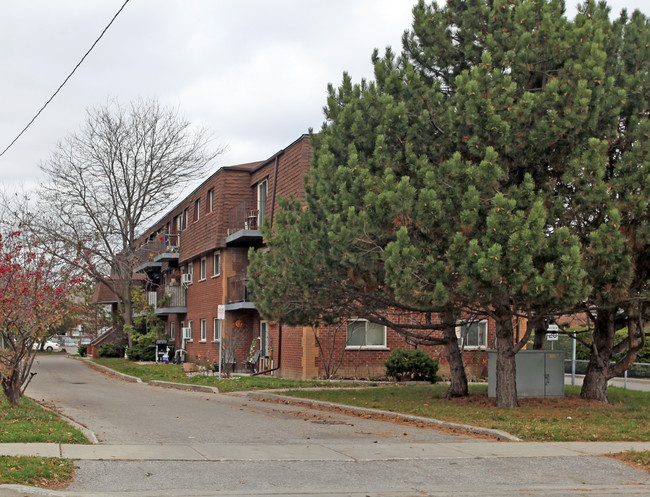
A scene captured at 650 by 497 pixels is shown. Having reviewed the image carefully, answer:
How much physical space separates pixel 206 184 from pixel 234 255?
4376 millimetres

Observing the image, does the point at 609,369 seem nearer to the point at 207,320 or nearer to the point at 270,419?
the point at 270,419

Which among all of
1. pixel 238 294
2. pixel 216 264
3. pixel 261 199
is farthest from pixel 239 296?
pixel 261 199

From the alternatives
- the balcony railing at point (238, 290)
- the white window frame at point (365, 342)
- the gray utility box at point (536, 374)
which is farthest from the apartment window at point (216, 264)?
the gray utility box at point (536, 374)

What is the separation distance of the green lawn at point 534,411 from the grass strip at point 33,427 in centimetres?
668

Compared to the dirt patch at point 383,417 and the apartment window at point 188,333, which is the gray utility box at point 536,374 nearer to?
the dirt patch at point 383,417

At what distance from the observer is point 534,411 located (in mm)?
15695

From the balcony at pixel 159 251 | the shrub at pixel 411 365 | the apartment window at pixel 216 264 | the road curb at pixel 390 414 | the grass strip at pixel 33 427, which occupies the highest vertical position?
the balcony at pixel 159 251

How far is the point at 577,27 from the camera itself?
1446cm

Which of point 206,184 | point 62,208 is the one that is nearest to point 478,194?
point 206,184

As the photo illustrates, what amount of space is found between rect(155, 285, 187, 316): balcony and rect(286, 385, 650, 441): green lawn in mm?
19285

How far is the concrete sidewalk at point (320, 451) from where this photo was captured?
33.6 ft

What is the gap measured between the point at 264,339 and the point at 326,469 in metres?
20.9

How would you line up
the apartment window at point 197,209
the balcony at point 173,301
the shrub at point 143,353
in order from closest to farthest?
the apartment window at point 197,209 → the balcony at point 173,301 → the shrub at point 143,353

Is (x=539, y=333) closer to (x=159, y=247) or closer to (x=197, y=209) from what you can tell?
(x=197, y=209)
